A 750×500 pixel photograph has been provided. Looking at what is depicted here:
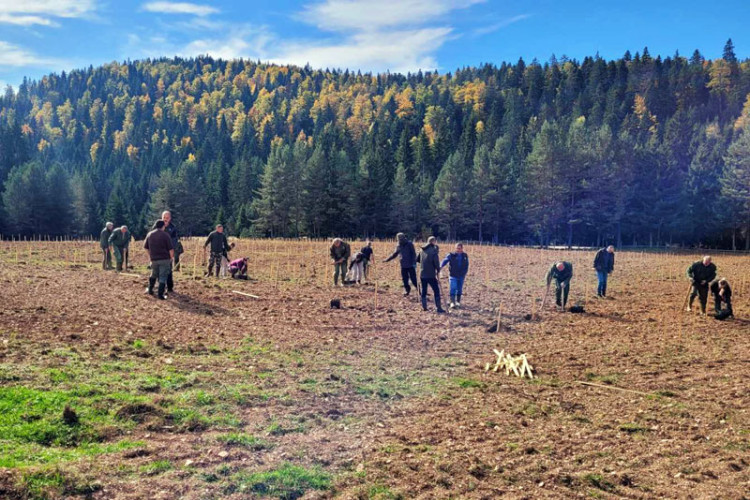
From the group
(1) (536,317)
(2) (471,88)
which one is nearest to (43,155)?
(2) (471,88)

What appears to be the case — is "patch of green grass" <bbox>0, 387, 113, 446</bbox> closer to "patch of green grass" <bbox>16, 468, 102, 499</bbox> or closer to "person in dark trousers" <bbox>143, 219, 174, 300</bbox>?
"patch of green grass" <bbox>16, 468, 102, 499</bbox>

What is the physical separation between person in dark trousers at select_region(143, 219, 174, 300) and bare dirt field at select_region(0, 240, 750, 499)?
752 mm

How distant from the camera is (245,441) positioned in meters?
6.07

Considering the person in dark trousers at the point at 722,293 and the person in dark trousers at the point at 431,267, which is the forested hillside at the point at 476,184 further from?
the person in dark trousers at the point at 431,267

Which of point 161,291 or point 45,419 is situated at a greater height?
point 161,291

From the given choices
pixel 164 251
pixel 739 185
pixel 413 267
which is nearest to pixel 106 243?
pixel 164 251

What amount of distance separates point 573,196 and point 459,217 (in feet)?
44.4

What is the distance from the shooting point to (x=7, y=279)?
16.8m

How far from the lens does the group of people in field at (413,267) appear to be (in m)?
15.0

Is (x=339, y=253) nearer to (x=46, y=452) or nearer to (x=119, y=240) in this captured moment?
(x=119, y=240)

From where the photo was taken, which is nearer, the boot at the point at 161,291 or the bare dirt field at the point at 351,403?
the bare dirt field at the point at 351,403

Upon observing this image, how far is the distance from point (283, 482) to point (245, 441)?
1037mm

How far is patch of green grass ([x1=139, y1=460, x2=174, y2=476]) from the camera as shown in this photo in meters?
5.20

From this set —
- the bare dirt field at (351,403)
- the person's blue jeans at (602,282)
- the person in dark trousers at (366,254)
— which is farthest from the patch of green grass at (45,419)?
the person's blue jeans at (602,282)
